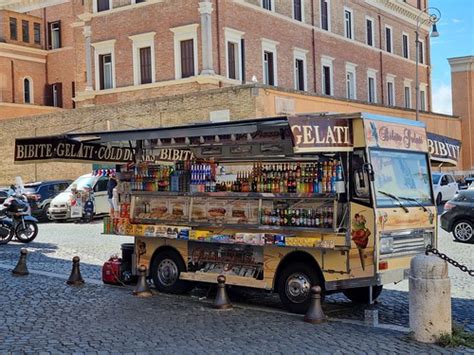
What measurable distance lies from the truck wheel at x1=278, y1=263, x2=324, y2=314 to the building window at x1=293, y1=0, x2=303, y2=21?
33897mm

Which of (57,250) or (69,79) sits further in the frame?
(69,79)

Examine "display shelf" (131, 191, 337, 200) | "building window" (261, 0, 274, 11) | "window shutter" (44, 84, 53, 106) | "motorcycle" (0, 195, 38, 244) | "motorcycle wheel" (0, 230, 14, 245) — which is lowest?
"motorcycle wheel" (0, 230, 14, 245)

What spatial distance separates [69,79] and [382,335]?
47.3 metres

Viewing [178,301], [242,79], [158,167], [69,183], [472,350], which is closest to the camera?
[472,350]

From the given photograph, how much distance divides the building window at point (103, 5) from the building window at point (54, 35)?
52.5 ft

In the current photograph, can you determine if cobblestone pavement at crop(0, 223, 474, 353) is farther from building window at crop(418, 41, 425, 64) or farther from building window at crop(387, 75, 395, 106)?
building window at crop(418, 41, 425, 64)

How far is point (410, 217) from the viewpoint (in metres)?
9.37

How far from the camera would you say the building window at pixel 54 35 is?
176 ft

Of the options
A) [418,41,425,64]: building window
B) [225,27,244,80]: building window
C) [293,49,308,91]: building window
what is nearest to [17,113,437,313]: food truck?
[225,27,244,80]: building window

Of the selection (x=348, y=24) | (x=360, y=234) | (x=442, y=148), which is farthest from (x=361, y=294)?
(x=348, y=24)

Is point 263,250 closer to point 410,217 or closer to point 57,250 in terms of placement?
point 410,217

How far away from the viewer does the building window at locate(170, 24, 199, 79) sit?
34.6 m

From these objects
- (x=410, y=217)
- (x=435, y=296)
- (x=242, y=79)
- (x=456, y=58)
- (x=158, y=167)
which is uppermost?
(x=456, y=58)

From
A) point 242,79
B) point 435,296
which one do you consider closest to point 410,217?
point 435,296
